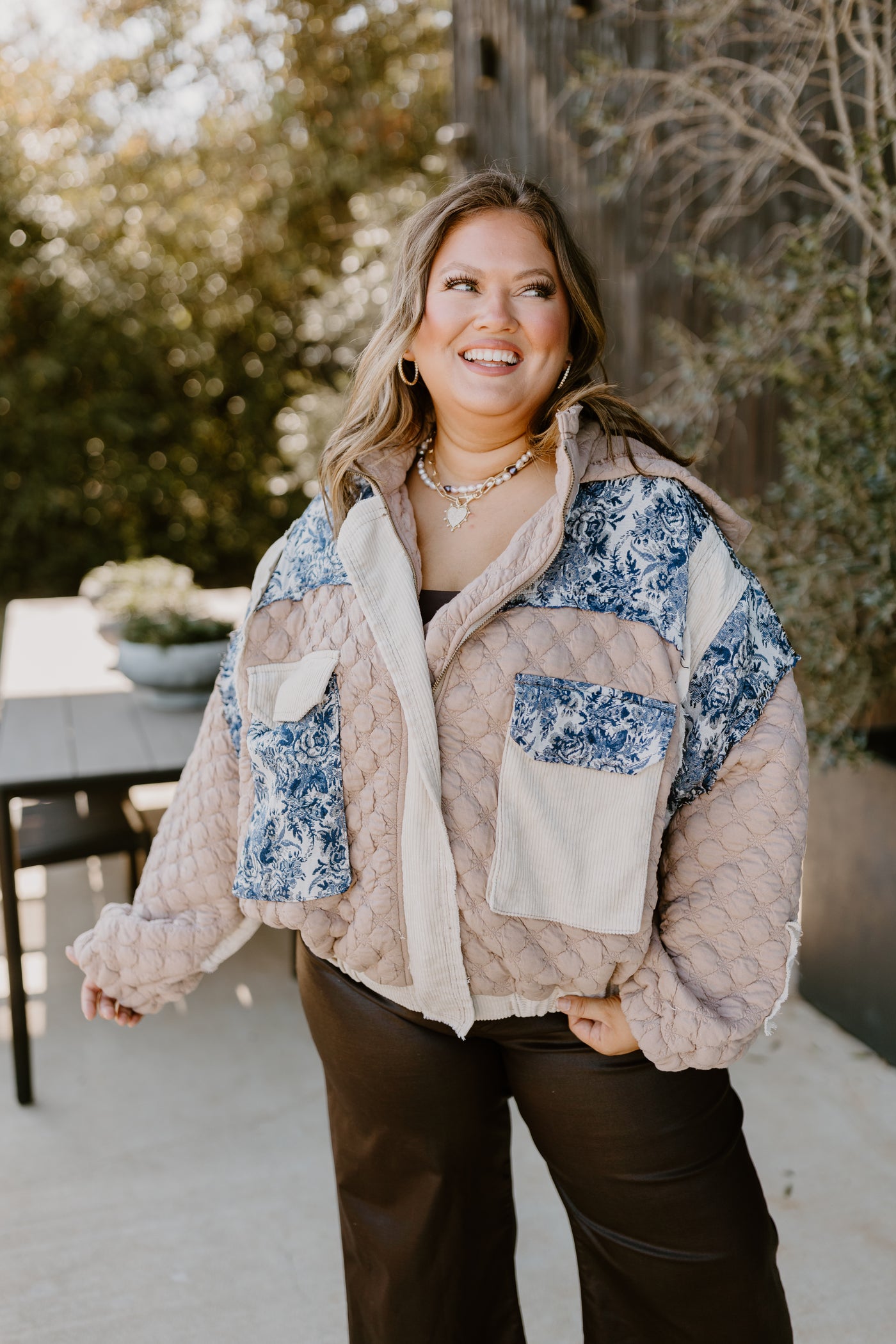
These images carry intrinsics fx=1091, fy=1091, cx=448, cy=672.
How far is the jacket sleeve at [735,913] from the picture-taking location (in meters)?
1.19

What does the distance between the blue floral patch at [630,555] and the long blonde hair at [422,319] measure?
7cm

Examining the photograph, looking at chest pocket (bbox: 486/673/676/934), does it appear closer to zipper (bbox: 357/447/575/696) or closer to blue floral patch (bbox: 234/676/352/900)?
zipper (bbox: 357/447/575/696)

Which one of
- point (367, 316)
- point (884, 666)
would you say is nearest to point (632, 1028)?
point (884, 666)

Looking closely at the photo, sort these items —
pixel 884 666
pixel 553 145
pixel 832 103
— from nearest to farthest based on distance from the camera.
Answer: pixel 884 666 → pixel 832 103 → pixel 553 145

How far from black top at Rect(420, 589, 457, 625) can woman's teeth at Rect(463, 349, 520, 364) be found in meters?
0.28

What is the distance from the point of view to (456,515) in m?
1.38

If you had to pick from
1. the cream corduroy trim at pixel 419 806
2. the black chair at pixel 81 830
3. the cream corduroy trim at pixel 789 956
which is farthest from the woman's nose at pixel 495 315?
the black chair at pixel 81 830

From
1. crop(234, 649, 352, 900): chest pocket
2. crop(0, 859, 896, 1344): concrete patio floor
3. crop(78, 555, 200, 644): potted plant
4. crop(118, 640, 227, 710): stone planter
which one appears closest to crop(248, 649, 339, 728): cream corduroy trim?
crop(234, 649, 352, 900): chest pocket

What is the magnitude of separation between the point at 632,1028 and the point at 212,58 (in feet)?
29.2

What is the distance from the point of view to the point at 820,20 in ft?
8.55

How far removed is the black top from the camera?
4.26 feet

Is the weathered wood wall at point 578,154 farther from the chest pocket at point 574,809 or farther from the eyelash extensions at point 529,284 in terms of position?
the chest pocket at point 574,809

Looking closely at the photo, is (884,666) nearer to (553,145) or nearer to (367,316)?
(553,145)

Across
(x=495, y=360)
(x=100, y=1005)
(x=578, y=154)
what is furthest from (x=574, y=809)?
(x=578, y=154)
